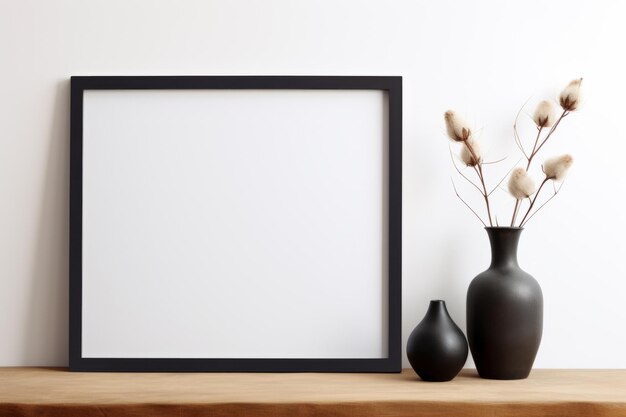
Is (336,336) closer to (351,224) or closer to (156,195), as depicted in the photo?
(351,224)

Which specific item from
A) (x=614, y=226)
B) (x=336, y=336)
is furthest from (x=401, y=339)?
(x=614, y=226)

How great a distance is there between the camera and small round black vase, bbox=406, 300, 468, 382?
117 cm

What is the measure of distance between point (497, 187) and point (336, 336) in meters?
0.41

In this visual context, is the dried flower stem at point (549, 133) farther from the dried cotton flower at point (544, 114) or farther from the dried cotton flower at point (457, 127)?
the dried cotton flower at point (457, 127)

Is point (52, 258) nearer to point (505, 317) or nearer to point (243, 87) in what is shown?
point (243, 87)

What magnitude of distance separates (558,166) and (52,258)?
946mm

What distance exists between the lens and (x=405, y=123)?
4.36 ft

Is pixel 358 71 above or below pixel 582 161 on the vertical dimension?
above

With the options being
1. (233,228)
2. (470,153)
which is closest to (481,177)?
(470,153)

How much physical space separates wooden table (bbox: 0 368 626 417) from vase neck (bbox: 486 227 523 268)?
20 cm

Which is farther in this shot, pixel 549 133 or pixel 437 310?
pixel 549 133

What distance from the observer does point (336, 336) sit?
1.30 m

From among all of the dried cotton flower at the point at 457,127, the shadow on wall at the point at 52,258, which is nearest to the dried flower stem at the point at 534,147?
the dried cotton flower at the point at 457,127

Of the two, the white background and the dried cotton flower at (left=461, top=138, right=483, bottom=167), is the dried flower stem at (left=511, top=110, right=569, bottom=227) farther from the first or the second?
the white background
